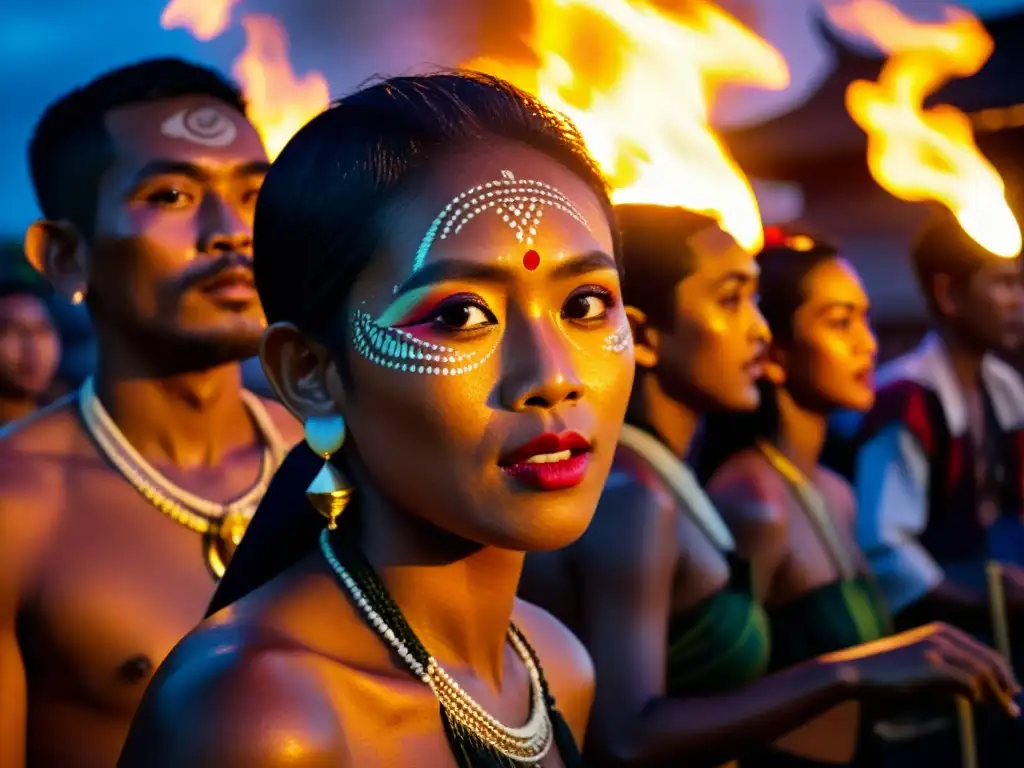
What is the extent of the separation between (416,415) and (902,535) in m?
3.13

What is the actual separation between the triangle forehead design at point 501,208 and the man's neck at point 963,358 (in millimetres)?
3730

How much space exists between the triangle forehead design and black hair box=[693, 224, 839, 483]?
2.03 metres

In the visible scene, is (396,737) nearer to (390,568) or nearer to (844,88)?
(390,568)

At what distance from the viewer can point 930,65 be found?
4434 millimetres

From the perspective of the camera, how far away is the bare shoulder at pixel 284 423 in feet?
9.57

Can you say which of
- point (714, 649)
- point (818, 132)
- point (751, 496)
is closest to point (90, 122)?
point (714, 649)

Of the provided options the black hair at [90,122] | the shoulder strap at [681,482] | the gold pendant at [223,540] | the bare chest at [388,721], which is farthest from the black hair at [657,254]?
the bare chest at [388,721]

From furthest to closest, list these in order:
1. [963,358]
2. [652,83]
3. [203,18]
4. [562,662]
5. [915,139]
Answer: [963,358]
[915,139]
[652,83]
[203,18]
[562,662]

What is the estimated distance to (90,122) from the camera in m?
2.70

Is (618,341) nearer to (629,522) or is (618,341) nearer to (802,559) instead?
(629,522)

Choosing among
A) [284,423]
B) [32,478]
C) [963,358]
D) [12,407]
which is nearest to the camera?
[32,478]

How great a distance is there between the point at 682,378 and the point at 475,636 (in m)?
1.54

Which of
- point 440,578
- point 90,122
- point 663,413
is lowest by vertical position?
point 663,413

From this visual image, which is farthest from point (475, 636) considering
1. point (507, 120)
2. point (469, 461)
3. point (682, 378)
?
point (682, 378)
